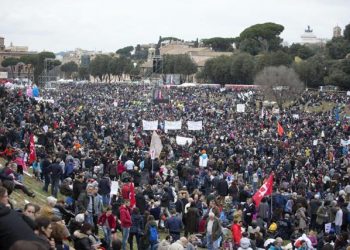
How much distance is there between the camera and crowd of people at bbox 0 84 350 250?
Answer: 11.1 meters

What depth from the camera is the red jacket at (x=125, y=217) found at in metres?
12.8

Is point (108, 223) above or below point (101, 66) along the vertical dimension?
below

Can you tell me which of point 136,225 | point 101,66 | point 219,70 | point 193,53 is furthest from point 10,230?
point 193,53

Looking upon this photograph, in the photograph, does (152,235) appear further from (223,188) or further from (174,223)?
(223,188)

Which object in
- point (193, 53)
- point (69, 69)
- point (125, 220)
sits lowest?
point (69, 69)

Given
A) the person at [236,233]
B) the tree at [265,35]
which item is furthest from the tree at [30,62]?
the person at [236,233]

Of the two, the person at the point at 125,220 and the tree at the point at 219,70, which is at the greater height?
the tree at the point at 219,70

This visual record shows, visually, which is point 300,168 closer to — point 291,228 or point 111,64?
point 291,228

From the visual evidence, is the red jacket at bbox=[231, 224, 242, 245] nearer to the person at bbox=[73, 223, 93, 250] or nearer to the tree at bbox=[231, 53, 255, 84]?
the person at bbox=[73, 223, 93, 250]

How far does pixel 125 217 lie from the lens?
1285cm

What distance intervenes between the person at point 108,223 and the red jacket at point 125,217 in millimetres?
349

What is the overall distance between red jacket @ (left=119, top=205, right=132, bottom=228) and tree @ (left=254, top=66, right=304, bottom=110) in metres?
52.9

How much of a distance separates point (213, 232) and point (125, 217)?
5.75ft

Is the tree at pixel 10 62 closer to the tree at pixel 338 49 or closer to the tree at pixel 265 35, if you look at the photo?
the tree at pixel 265 35
